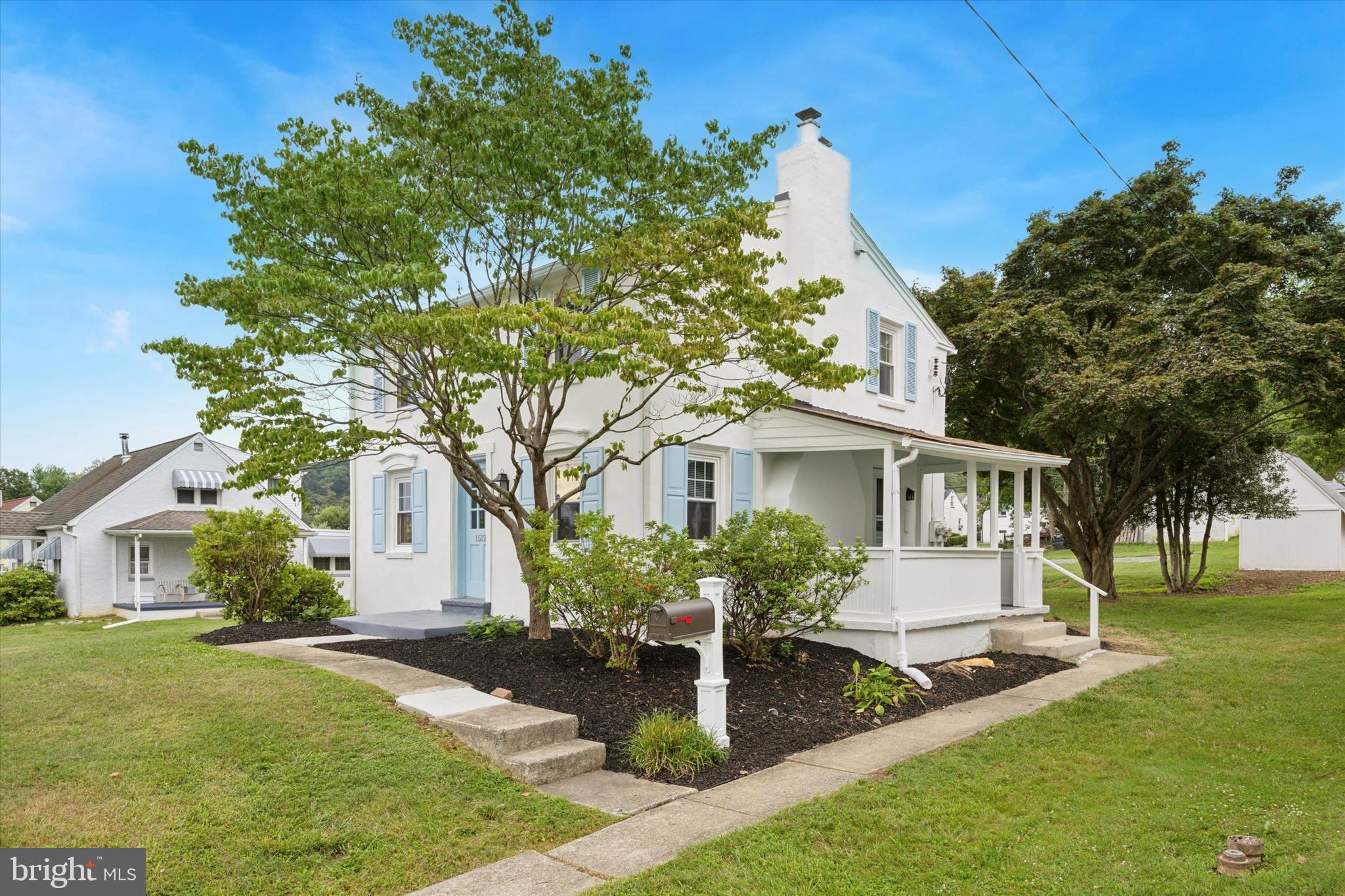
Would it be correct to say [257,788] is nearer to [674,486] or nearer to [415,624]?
[674,486]

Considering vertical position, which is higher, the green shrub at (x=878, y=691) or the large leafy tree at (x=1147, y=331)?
the large leafy tree at (x=1147, y=331)

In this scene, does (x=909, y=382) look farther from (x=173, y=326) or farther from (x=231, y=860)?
(x=231, y=860)

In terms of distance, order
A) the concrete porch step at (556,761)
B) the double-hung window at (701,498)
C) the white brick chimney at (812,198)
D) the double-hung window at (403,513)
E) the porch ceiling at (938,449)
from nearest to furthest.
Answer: the concrete porch step at (556,761) → the porch ceiling at (938,449) → the double-hung window at (701,498) → the white brick chimney at (812,198) → the double-hung window at (403,513)

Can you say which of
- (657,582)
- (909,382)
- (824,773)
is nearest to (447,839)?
(824,773)

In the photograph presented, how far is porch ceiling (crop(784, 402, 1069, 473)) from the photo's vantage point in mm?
10227

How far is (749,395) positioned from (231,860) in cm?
692

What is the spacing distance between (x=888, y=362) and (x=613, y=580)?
8.23 meters

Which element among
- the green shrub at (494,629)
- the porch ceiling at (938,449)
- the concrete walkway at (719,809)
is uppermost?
the porch ceiling at (938,449)

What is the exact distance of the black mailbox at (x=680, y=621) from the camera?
242 inches

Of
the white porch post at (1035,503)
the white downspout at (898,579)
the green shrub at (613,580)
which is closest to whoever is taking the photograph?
the green shrub at (613,580)

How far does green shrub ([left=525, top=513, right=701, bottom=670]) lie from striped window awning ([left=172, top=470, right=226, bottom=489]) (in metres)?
23.3

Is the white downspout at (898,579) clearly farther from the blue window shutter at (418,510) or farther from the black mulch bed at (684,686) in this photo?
the blue window shutter at (418,510)

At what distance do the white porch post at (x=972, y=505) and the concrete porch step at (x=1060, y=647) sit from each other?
5.04ft

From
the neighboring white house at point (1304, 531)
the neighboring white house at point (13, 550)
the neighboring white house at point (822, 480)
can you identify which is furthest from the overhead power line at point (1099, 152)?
the neighboring white house at point (13, 550)
